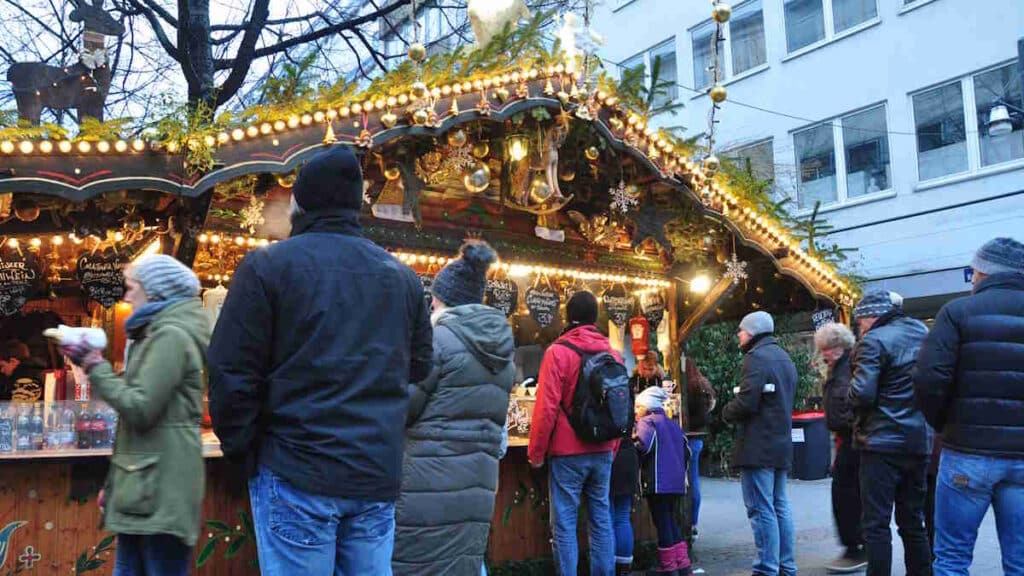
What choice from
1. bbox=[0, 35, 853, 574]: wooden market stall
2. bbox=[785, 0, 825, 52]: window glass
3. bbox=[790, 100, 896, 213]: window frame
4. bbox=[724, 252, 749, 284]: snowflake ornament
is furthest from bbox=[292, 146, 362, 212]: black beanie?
bbox=[785, 0, 825, 52]: window glass

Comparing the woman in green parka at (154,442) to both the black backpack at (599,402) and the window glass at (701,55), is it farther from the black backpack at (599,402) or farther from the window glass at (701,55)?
the window glass at (701,55)

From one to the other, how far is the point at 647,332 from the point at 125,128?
6158mm

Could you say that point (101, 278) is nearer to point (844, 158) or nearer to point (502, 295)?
point (502, 295)

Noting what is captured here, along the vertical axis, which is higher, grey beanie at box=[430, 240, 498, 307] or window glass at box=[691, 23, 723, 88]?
window glass at box=[691, 23, 723, 88]

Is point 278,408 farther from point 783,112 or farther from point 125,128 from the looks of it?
point 783,112

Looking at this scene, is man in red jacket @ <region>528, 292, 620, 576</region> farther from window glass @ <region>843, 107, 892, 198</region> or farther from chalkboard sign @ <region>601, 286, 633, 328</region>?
window glass @ <region>843, 107, 892, 198</region>

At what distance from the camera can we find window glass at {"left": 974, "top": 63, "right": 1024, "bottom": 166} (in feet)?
49.4

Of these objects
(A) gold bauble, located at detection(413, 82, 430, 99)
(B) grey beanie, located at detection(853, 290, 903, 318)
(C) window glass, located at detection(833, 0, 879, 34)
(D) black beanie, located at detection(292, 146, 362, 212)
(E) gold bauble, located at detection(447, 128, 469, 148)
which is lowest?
(B) grey beanie, located at detection(853, 290, 903, 318)

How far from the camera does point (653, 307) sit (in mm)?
9852

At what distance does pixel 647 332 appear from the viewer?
1002 cm

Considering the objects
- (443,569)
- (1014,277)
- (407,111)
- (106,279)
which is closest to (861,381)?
(1014,277)

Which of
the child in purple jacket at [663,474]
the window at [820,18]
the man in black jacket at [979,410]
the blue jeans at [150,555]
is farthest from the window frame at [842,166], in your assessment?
the blue jeans at [150,555]

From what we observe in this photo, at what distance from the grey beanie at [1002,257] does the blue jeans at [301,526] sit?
337 centimetres

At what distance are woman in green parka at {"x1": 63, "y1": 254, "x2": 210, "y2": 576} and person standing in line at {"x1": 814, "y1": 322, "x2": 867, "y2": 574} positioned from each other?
16.7ft
